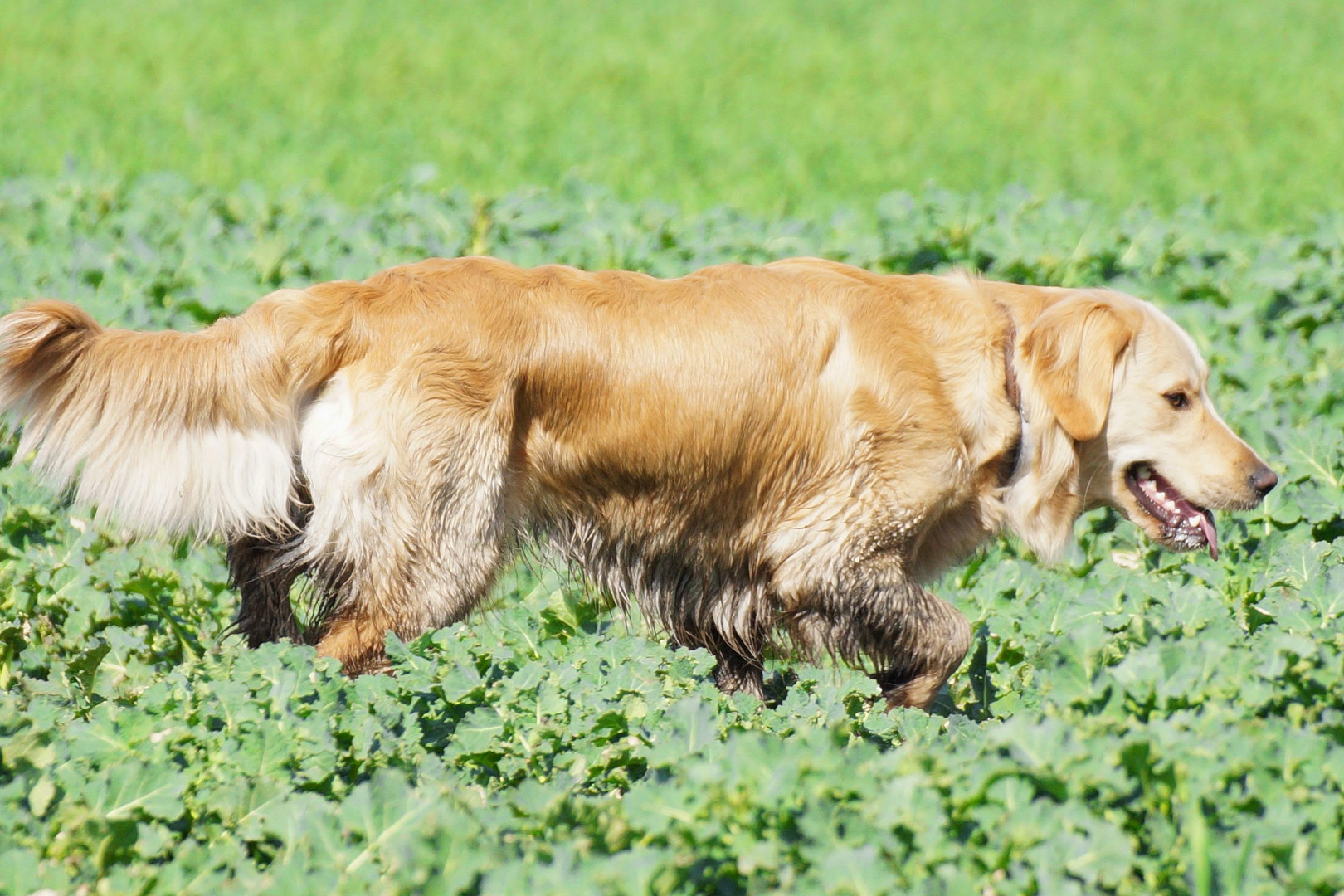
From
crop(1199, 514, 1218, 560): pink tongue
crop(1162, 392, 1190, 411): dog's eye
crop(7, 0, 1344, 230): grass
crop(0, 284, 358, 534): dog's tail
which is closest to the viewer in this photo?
crop(0, 284, 358, 534): dog's tail

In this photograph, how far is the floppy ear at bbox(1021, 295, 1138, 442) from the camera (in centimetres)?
441

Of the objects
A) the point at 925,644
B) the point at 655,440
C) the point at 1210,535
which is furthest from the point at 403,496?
the point at 1210,535

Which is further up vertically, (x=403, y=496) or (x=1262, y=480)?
(x=403, y=496)

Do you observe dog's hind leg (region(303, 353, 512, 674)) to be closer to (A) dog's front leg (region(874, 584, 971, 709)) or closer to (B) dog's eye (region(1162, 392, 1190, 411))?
(A) dog's front leg (region(874, 584, 971, 709))

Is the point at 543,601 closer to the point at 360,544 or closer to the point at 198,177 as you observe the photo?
the point at 360,544

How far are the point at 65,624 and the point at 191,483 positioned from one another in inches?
40.8

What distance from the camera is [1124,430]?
15.2ft

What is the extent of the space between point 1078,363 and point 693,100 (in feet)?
37.6

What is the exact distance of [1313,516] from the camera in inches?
197

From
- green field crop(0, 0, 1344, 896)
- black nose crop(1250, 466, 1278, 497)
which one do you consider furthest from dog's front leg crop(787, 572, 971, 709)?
black nose crop(1250, 466, 1278, 497)

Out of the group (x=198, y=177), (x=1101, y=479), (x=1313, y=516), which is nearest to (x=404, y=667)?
(x=1101, y=479)

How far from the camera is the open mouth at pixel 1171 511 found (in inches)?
187

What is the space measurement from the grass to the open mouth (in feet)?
19.2

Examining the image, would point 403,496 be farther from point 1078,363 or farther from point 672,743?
point 1078,363
